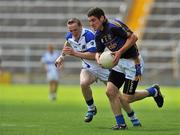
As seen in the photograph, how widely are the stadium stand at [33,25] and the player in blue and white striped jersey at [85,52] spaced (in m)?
29.6

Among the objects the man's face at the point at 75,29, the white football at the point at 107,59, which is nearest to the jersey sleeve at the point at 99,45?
the white football at the point at 107,59

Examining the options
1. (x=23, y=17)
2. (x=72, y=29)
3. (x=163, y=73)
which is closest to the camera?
(x=72, y=29)

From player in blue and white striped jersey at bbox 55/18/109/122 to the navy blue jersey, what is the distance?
912 millimetres

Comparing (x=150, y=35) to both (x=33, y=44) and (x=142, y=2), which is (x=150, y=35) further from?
(x=33, y=44)

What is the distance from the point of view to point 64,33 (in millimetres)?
46375

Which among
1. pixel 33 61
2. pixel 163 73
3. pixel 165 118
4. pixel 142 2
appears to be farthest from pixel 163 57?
Answer: pixel 165 118

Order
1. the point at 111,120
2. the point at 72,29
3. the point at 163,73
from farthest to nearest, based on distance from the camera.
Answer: the point at 163,73
the point at 111,120
the point at 72,29

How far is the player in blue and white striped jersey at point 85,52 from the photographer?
13.8 m

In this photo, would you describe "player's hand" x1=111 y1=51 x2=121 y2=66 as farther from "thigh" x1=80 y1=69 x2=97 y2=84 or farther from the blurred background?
the blurred background

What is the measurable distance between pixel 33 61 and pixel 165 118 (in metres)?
29.9

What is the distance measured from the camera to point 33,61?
45156mm

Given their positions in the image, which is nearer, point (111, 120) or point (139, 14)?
point (111, 120)

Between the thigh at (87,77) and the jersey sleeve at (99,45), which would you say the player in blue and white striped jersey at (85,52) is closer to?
the thigh at (87,77)

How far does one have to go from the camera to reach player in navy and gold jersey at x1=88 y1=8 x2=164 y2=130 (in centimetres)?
1214
